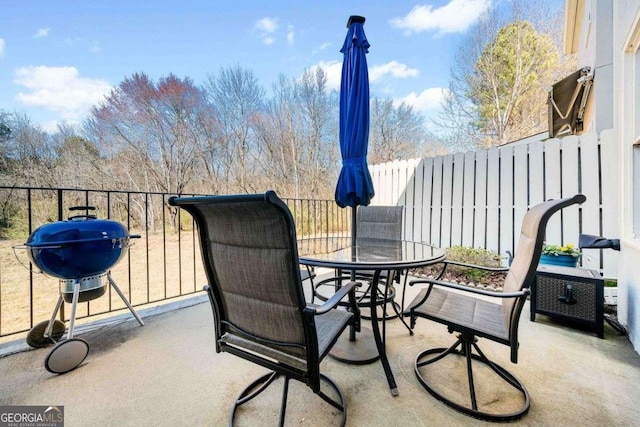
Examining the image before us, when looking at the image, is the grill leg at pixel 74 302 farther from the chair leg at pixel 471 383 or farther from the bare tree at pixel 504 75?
the bare tree at pixel 504 75

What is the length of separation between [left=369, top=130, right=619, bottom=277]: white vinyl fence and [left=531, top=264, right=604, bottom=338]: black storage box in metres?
1.34

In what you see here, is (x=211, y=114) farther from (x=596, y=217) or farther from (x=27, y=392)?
(x=596, y=217)

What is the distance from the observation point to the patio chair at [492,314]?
132cm

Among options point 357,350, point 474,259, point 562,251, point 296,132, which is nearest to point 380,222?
point 357,350

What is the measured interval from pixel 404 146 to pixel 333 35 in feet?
20.2

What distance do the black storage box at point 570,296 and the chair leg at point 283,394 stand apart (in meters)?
2.38

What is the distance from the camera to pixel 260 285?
109 cm

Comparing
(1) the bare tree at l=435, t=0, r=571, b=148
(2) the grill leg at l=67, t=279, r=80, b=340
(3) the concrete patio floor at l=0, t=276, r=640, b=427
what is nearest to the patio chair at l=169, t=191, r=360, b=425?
(3) the concrete patio floor at l=0, t=276, r=640, b=427

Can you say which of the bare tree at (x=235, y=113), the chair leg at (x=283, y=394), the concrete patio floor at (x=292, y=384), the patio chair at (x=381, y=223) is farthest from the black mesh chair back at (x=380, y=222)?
the bare tree at (x=235, y=113)

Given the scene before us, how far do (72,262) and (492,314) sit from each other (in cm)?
301

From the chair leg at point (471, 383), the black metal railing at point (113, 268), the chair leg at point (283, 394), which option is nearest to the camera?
the chair leg at point (283, 394)

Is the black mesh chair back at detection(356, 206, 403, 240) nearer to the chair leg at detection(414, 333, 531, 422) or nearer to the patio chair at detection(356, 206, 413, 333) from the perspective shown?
the patio chair at detection(356, 206, 413, 333)

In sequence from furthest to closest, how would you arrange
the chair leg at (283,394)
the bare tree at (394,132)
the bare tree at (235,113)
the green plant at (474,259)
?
1. the bare tree at (394,132)
2. the bare tree at (235,113)
3. the green plant at (474,259)
4. the chair leg at (283,394)

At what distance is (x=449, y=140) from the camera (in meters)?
10.6
